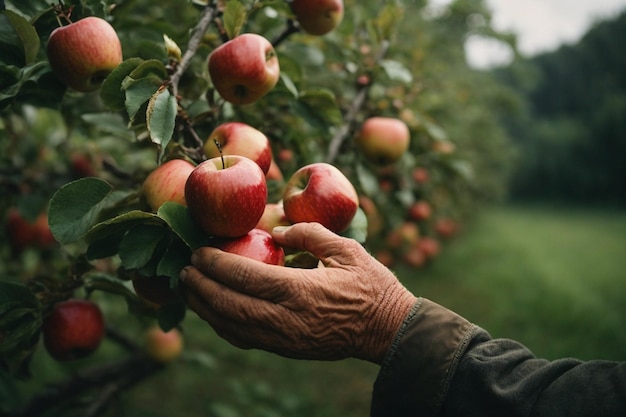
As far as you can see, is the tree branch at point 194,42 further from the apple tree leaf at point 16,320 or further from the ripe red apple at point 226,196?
the apple tree leaf at point 16,320

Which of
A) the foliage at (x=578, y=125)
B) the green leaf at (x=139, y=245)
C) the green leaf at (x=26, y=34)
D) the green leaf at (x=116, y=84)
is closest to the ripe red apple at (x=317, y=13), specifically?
the green leaf at (x=116, y=84)

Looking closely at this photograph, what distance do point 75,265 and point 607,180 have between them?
72.3 feet

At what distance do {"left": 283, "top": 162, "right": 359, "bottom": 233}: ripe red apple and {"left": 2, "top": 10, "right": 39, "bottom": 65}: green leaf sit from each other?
25.1 inches

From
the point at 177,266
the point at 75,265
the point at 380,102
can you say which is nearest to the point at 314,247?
the point at 177,266

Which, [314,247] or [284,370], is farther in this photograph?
Result: [284,370]

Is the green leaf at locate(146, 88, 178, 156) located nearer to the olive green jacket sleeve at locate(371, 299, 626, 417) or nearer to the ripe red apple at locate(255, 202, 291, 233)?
the ripe red apple at locate(255, 202, 291, 233)

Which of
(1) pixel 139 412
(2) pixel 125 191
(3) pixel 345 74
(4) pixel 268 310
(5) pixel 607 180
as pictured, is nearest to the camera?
(4) pixel 268 310

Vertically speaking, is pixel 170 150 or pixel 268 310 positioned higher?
pixel 170 150

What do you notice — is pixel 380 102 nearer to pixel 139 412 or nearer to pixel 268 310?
pixel 268 310

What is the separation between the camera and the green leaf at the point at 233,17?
1.17 m

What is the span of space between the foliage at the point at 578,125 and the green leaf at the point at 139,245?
15.5m

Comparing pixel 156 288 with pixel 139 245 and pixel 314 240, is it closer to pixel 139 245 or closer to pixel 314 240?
pixel 139 245

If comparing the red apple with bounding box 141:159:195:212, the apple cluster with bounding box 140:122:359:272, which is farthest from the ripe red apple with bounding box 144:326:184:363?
the red apple with bounding box 141:159:195:212

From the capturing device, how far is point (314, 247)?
102cm
